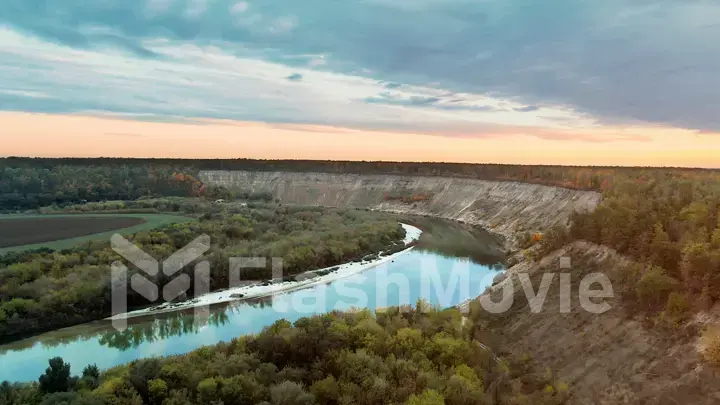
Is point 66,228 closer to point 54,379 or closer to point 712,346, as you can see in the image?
point 54,379

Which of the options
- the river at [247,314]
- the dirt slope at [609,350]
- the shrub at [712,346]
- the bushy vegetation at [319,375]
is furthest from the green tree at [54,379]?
the shrub at [712,346]

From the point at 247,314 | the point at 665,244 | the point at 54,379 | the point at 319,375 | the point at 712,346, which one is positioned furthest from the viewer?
the point at 247,314

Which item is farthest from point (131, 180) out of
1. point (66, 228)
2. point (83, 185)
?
point (66, 228)

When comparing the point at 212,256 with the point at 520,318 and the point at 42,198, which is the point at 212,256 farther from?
the point at 42,198

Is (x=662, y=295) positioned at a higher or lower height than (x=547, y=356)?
higher

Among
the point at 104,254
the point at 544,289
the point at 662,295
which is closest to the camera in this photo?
the point at 662,295

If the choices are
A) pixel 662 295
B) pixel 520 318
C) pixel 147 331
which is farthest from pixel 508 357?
Result: pixel 147 331
